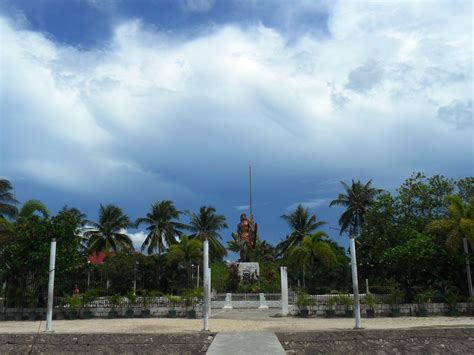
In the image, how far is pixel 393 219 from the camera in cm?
2411

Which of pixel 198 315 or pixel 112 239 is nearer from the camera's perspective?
pixel 198 315

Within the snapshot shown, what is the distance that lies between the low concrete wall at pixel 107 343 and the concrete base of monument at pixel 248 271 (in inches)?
819

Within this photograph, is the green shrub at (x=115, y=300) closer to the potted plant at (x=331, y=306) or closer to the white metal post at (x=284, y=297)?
the white metal post at (x=284, y=297)

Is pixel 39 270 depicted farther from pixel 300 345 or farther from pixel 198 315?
pixel 300 345

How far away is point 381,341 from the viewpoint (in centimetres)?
923

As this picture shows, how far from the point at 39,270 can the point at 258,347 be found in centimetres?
1284

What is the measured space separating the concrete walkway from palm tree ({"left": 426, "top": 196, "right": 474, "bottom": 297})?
12.6 meters

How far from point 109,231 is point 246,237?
15504 mm

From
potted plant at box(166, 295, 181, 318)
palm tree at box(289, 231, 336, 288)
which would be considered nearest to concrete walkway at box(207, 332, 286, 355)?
potted plant at box(166, 295, 181, 318)

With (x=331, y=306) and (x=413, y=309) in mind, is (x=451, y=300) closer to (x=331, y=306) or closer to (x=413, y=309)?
(x=413, y=309)

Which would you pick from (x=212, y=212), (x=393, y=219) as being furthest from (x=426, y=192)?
(x=212, y=212)

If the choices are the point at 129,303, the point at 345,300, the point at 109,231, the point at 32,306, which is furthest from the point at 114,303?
the point at 109,231

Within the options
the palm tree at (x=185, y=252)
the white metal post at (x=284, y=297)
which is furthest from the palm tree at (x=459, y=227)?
the palm tree at (x=185, y=252)

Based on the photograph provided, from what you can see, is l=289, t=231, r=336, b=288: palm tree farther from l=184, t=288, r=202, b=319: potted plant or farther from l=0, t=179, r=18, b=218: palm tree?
l=0, t=179, r=18, b=218: palm tree
